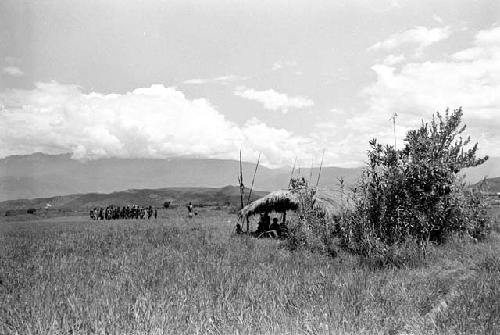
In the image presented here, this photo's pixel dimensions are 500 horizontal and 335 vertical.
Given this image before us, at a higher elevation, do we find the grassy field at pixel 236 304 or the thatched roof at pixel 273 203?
the thatched roof at pixel 273 203

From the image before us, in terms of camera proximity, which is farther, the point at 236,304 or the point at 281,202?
the point at 281,202

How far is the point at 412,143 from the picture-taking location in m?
11.3

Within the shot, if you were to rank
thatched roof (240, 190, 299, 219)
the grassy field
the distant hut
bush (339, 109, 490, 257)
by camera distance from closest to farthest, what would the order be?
the grassy field < bush (339, 109, 490, 257) < the distant hut < thatched roof (240, 190, 299, 219)

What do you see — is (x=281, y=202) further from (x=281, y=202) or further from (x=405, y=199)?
(x=405, y=199)

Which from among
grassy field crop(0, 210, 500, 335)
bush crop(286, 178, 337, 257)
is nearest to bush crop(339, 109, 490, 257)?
Answer: bush crop(286, 178, 337, 257)

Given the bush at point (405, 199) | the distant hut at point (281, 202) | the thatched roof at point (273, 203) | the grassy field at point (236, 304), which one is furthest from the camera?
the thatched roof at point (273, 203)

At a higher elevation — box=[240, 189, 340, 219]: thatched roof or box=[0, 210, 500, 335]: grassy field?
box=[240, 189, 340, 219]: thatched roof

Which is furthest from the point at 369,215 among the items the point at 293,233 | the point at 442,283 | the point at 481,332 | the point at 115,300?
the point at 115,300

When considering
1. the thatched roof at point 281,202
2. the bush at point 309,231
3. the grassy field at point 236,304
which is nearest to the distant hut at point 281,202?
the thatched roof at point 281,202

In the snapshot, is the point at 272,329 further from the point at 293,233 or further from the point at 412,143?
the point at 412,143

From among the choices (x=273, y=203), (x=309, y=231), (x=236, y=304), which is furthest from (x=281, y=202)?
(x=236, y=304)

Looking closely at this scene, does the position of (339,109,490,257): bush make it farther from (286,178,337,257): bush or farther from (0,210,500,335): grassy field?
(0,210,500,335): grassy field

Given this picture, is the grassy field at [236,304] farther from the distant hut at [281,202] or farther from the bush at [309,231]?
the distant hut at [281,202]

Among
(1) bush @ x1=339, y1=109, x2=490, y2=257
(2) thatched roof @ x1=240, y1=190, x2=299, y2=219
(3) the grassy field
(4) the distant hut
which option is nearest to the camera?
(3) the grassy field
